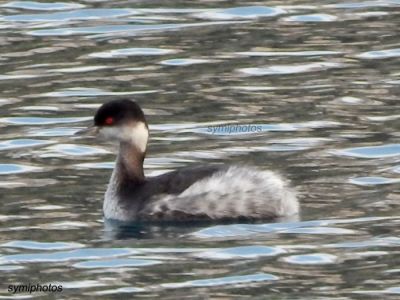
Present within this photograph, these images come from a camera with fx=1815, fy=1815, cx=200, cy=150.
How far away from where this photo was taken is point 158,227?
11.9 meters

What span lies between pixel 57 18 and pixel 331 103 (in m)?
4.34

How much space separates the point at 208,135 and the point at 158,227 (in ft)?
7.76

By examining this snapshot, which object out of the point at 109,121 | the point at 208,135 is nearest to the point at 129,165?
the point at 109,121

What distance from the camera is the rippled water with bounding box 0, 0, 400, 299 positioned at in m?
10.4

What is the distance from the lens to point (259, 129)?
14.2 metres

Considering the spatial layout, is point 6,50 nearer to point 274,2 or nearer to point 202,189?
point 274,2

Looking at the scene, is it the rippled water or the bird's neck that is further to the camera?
the bird's neck
